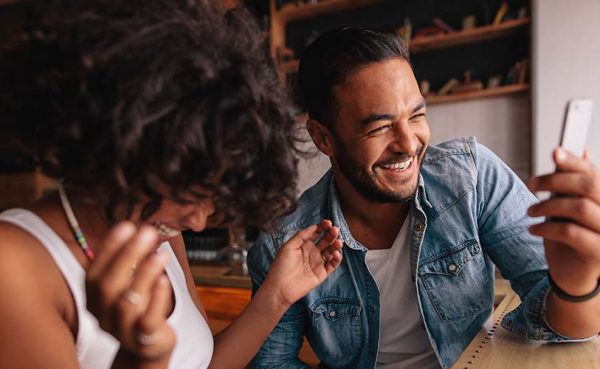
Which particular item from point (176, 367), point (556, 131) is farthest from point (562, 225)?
point (556, 131)

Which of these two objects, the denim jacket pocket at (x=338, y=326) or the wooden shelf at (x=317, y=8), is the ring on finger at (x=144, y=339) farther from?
the wooden shelf at (x=317, y=8)

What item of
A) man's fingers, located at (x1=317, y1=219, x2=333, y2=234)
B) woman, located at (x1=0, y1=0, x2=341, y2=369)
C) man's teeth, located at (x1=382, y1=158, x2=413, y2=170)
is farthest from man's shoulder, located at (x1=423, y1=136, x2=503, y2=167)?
woman, located at (x1=0, y1=0, x2=341, y2=369)

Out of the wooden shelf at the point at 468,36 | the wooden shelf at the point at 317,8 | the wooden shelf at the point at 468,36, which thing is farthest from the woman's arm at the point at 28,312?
the wooden shelf at the point at 317,8

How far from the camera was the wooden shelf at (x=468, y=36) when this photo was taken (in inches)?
107

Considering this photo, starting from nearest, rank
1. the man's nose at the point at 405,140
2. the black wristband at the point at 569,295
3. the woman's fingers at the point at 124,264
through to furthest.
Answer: the woman's fingers at the point at 124,264 → the black wristband at the point at 569,295 → the man's nose at the point at 405,140

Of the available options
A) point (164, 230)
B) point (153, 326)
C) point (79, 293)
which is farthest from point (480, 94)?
point (153, 326)

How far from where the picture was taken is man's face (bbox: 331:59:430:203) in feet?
3.59

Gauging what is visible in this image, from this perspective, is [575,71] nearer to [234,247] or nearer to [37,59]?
[234,247]

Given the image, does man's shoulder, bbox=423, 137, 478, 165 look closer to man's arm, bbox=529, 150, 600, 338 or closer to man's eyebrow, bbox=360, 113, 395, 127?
man's eyebrow, bbox=360, 113, 395, 127

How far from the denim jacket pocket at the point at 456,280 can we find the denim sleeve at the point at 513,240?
2.1 inches

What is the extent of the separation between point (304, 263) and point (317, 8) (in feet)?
8.93

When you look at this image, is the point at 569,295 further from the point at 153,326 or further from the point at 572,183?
the point at 153,326

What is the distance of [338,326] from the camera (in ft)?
3.84

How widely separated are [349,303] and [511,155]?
6.96 ft
